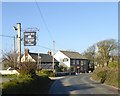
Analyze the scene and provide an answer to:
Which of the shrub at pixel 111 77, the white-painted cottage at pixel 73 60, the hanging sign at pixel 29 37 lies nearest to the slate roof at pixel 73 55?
the white-painted cottage at pixel 73 60

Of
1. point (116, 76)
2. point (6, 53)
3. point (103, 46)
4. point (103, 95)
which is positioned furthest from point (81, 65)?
point (103, 95)

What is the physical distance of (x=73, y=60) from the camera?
12850 cm

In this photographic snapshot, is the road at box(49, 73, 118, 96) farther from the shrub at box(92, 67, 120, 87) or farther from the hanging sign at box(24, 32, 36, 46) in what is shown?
the hanging sign at box(24, 32, 36, 46)

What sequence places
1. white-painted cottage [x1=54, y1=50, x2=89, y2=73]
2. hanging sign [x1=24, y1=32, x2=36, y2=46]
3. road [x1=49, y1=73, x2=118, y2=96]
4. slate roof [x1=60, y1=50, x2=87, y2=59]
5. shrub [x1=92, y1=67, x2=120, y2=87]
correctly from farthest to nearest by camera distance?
slate roof [x1=60, y1=50, x2=87, y2=59]
white-painted cottage [x1=54, y1=50, x2=89, y2=73]
shrub [x1=92, y1=67, x2=120, y2=87]
hanging sign [x1=24, y1=32, x2=36, y2=46]
road [x1=49, y1=73, x2=118, y2=96]

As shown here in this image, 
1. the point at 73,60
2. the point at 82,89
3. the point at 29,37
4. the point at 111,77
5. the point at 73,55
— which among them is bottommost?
the point at 82,89

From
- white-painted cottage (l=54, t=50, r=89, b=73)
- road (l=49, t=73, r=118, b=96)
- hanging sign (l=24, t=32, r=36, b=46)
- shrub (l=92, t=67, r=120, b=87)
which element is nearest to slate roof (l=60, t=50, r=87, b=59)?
white-painted cottage (l=54, t=50, r=89, b=73)

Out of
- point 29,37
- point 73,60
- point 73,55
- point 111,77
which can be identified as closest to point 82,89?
point 29,37

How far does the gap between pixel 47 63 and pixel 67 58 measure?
17.3m

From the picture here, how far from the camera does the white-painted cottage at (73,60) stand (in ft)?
412

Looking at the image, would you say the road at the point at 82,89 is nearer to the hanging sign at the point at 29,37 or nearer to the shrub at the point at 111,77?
the shrub at the point at 111,77

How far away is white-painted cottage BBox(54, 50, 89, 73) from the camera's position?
126 meters

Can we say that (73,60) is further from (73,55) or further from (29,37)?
(29,37)

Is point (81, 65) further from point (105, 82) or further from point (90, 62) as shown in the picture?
point (105, 82)

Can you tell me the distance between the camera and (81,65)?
426 ft
